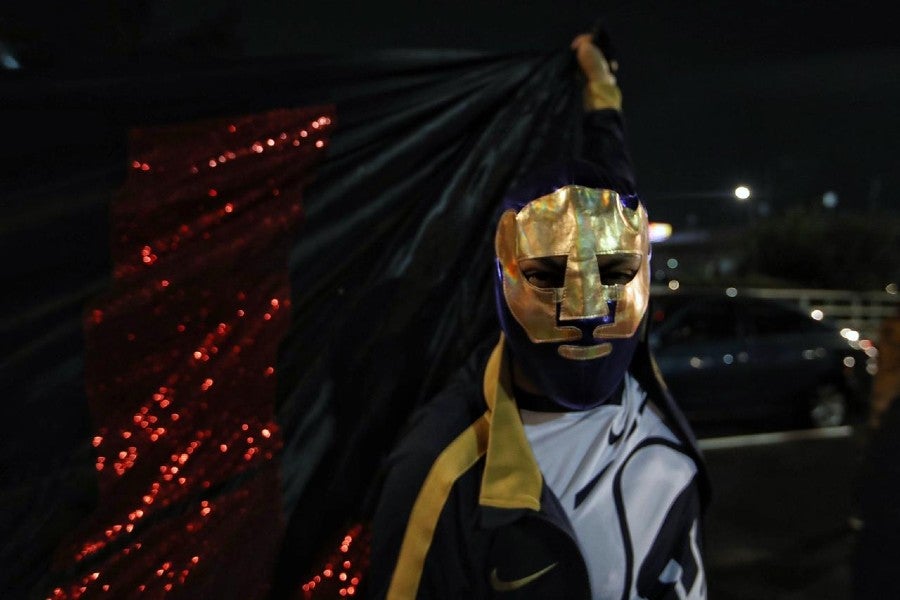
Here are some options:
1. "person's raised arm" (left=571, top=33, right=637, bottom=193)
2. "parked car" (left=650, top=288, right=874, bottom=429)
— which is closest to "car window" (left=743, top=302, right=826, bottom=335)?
"parked car" (left=650, top=288, right=874, bottom=429)

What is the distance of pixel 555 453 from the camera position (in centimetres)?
157

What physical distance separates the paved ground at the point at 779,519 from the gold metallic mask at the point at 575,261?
2.66 m

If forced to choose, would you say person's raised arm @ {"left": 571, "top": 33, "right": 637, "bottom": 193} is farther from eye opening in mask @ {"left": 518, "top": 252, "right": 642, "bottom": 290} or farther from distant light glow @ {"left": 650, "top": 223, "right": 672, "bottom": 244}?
eye opening in mask @ {"left": 518, "top": 252, "right": 642, "bottom": 290}

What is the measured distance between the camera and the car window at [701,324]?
22.1 feet

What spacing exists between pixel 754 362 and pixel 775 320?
67 centimetres

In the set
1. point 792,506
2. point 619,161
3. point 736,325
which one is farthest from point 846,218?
point 619,161

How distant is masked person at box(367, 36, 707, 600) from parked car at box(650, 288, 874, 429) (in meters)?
5.00

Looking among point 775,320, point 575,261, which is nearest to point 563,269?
point 575,261

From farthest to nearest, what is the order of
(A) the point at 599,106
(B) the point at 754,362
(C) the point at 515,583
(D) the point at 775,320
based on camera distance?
(D) the point at 775,320
(B) the point at 754,362
(A) the point at 599,106
(C) the point at 515,583

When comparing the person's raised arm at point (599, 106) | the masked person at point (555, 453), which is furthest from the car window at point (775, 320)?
the masked person at point (555, 453)

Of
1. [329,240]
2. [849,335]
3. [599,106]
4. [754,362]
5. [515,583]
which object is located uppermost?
[599,106]

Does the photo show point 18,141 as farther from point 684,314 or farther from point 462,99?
point 684,314

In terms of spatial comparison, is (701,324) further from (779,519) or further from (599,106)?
(599,106)

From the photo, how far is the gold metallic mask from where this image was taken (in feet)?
4.96
